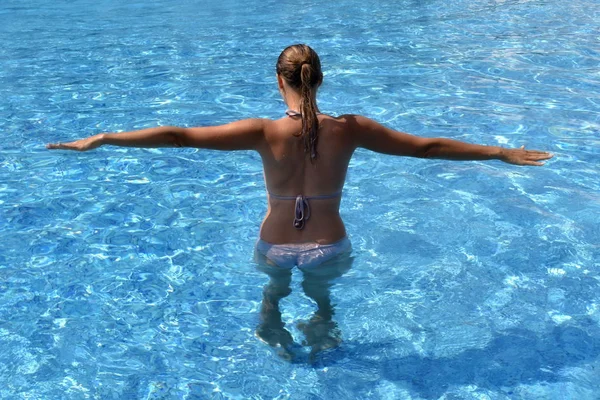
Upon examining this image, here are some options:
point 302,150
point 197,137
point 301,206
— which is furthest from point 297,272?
point 197,137

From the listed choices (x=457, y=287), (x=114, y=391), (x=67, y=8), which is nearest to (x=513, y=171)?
(x=457, y=287)

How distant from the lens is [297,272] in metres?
4.40

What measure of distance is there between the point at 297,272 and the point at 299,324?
0.54 meters

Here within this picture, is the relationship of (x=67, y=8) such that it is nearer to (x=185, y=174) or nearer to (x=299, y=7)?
(x=299, y=7)

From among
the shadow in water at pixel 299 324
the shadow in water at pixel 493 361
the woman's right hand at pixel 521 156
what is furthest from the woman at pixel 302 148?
the shadow in water at pixel 493 361

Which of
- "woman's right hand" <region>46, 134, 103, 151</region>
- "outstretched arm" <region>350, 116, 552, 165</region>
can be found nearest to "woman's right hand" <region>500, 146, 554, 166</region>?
"outstretched arm" <region>350, 116, 552, 165</region>

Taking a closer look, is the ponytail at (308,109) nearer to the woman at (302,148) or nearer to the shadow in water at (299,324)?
the woman at (302,148)

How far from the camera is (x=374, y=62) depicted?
30.1 ft

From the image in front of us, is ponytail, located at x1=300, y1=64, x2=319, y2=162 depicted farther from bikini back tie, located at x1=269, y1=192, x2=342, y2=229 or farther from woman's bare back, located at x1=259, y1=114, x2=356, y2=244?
bikini back tie, located at x1=269, y1=192, x2=342, y2=229

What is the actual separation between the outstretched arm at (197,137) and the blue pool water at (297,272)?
0.86 meters

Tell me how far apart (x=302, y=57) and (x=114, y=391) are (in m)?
1.81

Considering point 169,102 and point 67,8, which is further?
point 67,8

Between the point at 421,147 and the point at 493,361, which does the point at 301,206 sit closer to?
the point at 421,147

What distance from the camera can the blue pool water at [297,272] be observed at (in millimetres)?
3658
